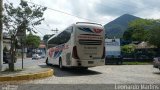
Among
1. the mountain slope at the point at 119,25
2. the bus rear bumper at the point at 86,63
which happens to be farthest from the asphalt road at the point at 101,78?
the mountain slope at the point at 119,25

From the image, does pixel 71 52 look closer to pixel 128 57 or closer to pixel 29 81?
pixel 29 81

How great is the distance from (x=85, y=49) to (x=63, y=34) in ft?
14.1

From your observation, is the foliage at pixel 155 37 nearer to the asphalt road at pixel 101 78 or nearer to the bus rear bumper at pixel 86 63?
the asphalt road at pixel 101 78


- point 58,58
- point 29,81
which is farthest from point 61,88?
point 58,58

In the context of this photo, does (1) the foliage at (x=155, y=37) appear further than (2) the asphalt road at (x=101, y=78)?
Yes

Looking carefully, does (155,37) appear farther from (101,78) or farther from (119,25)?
(119,25)

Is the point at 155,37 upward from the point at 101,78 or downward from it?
upward

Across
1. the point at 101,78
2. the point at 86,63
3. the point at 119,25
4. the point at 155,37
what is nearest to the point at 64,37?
the point at 86,63

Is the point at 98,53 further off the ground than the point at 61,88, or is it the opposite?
the point at 98,53

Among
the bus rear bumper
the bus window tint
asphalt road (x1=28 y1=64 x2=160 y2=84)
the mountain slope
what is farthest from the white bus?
the mountain slope

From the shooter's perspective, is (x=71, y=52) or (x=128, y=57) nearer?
(x=71, y=52)

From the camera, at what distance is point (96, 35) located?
22828 millimetres

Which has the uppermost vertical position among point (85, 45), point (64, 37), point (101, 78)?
point (64, 37)

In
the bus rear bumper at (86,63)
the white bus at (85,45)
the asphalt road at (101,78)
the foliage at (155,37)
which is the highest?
the foliage at (155,37)
